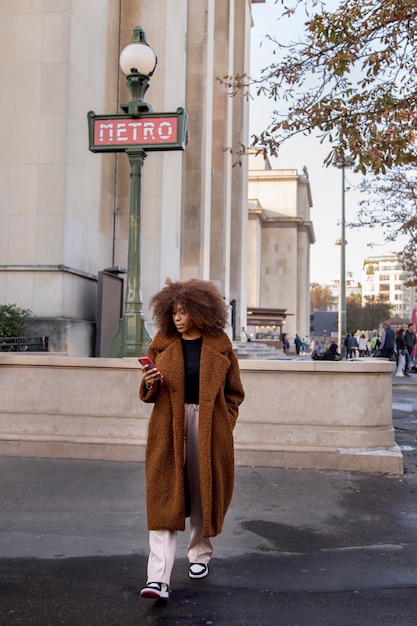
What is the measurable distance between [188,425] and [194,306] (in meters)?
0.74

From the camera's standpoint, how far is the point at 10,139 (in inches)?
544

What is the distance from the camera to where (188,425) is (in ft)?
13.8

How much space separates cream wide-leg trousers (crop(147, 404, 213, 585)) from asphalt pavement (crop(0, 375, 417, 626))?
173 mm

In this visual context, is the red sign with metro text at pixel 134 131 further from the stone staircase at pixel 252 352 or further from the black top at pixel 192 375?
the stone staircase at pixel 252 352

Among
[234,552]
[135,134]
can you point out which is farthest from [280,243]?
[234,552]

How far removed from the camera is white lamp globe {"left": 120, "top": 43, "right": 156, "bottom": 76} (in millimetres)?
9109

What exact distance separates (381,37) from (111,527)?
718cm

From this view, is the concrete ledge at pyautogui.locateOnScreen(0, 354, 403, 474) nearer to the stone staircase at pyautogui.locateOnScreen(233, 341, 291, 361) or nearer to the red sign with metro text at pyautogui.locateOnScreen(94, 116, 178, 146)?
the red sign with metro text at pyautogui.locateOnScreen(94, 116, 178, 146)

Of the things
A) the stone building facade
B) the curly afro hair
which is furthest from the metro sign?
the curly afro hair

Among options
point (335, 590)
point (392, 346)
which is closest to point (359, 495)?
point (335, 590)

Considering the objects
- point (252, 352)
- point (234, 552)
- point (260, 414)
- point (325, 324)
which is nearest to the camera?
point (234, 552)

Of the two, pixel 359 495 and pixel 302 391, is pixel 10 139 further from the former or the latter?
pixel 359 495

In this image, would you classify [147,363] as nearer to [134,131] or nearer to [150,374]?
[150,374]

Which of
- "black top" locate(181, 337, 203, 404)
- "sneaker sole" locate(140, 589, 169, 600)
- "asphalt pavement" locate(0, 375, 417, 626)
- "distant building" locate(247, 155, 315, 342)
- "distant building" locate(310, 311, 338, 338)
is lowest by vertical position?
"asphalt pavement" locate(0, 375, 417, 626)
